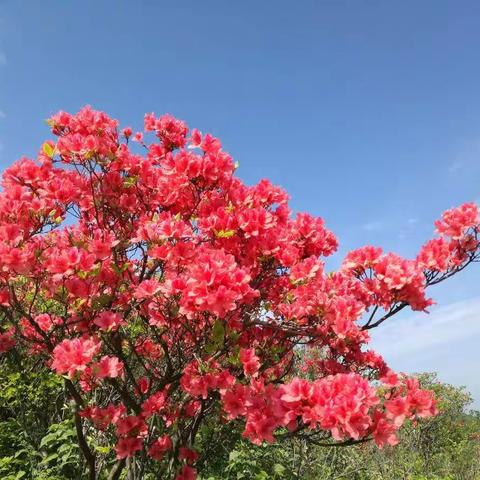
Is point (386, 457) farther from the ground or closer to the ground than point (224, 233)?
closer to the ground

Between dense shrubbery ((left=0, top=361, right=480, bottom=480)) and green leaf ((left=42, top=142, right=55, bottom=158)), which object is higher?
green leaf ((left=42, top=142, right=55, bottom=158))

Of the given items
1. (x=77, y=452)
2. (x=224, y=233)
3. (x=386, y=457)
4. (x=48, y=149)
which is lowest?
(x=386, y=457)

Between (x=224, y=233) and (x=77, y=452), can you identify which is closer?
(x=224, y=233)

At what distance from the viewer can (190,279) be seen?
118 inches

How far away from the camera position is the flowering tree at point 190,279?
3.17m

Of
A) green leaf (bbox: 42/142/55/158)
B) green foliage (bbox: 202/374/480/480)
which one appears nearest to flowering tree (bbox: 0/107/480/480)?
green leaf (bbox: 42/142/55/158)

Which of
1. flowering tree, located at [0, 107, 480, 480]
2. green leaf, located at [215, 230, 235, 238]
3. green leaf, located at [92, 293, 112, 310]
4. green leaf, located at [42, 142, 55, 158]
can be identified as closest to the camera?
flowering tree, located at [0, 107, 480, 480]

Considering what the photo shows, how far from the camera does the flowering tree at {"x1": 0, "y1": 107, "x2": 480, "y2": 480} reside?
3172 millimetres

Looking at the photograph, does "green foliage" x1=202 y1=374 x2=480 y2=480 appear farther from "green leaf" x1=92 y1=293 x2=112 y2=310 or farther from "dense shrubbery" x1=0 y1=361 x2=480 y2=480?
"green leaf" x1=92 y1=293 x2=112 y2=310

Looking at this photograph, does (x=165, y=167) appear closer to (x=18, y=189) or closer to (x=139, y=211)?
(x=139, y=211)

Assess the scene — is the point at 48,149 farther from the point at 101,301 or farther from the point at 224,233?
the point at 224,233

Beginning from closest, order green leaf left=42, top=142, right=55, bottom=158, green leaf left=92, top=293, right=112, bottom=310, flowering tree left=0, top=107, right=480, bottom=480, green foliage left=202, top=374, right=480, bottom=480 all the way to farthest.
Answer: flowering tree left=0, top=107, right=480, bottom=480
green leaf left=92, top=293, right=112, bottom=310
green leaf left=42, top=142, right=55, bottom=158
green foliage left=202, top=374, right=480, bottom=480

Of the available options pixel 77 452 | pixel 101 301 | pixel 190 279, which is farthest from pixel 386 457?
pixel 190 279

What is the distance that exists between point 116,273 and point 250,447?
11.1 feet
